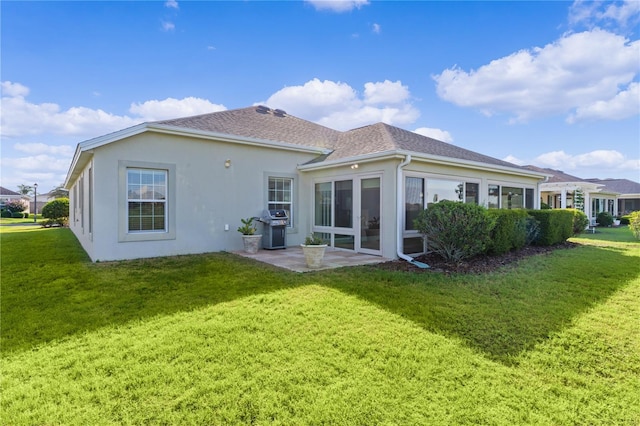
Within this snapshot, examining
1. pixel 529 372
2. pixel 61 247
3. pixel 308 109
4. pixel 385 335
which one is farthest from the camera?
pixel 308 109

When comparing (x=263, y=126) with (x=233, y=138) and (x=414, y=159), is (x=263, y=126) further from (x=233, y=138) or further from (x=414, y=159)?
(x=414, y=159)

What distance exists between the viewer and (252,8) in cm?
1012

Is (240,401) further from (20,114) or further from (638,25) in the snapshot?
(20,114)

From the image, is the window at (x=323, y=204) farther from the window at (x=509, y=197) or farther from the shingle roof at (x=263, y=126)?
the window at (x=509, y=197)

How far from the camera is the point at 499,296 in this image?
5.41 meters

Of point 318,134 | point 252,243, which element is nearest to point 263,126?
point 318,134

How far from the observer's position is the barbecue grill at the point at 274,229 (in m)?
10.1

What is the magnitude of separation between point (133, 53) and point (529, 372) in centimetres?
1407

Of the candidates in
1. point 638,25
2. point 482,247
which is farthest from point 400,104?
point 482,247

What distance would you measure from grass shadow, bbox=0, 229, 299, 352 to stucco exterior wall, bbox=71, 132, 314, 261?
2.18 feet

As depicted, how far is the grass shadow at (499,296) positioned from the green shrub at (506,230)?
29.3 inches

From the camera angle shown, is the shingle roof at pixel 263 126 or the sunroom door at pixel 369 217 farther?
the shingle roof at pixel 263 126

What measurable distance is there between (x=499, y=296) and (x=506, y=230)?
13.0 ft

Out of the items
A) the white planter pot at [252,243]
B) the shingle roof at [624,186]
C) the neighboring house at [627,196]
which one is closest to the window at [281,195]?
the white planter pot at [252,243]
